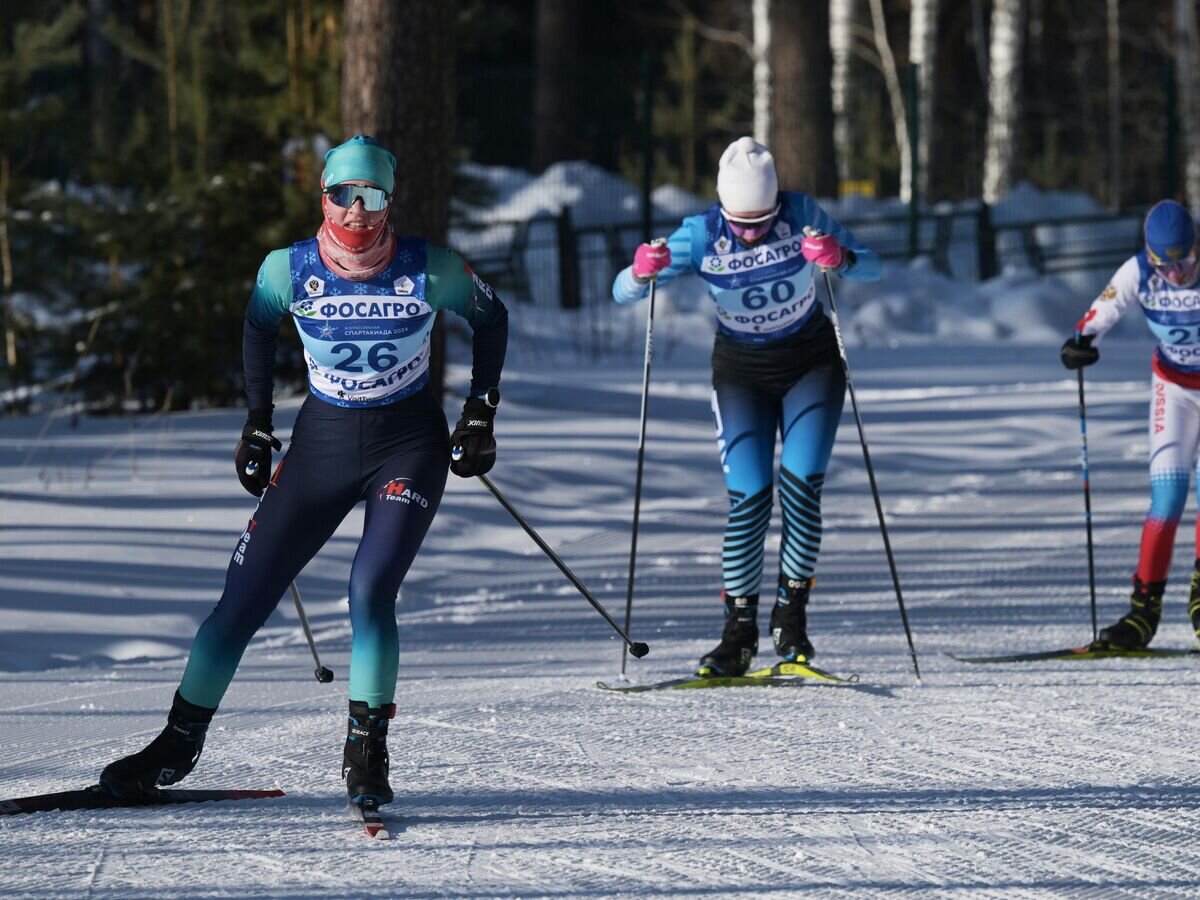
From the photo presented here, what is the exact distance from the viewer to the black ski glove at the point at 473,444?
5344 mm

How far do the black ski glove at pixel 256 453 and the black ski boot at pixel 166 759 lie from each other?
2.11 feet

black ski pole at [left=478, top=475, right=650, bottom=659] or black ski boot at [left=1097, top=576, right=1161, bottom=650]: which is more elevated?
black ski pole at [left=478, top=475, right=650, bottom=659]

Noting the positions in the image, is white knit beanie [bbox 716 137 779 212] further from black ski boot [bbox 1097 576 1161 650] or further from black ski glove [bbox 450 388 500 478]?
black ski boot [bbox 1097 576 1161 650]

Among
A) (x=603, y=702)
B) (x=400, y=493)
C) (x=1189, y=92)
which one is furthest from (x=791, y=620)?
(x=1189, y=92)

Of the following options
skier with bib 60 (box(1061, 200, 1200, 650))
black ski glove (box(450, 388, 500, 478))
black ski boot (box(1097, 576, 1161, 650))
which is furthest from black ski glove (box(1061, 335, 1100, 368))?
black ski glove (box(450, 388, 500, 478))

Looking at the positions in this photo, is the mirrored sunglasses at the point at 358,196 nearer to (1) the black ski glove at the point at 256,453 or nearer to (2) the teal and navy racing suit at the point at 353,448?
(2) the teal and navy racing suit at the point at 353,448

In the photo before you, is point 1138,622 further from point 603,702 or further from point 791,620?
point 603,702

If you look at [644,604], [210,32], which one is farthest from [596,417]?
[644,604]

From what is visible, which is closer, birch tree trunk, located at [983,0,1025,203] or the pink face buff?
the pink face buff

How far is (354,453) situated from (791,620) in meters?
2.43

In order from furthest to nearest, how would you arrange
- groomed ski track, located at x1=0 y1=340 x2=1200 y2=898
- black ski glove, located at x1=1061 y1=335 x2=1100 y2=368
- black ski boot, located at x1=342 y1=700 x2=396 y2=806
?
black ski glove, located at x1=1061 y1=335 x2=1100 y2=368 < black ski boot, located at x1=342 y1=700 x2=396 y2=806 < groomed ski track, located at x1=0 y1=340 x2=1200 y2=898

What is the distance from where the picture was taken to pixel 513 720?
6352mm

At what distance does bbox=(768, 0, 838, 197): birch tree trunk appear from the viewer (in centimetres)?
2247

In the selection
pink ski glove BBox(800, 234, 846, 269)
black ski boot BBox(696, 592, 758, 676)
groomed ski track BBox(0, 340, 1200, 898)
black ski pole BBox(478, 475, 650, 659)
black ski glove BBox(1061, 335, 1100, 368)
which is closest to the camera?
groomed ski track BBox(0, 340, 1200, 898)
